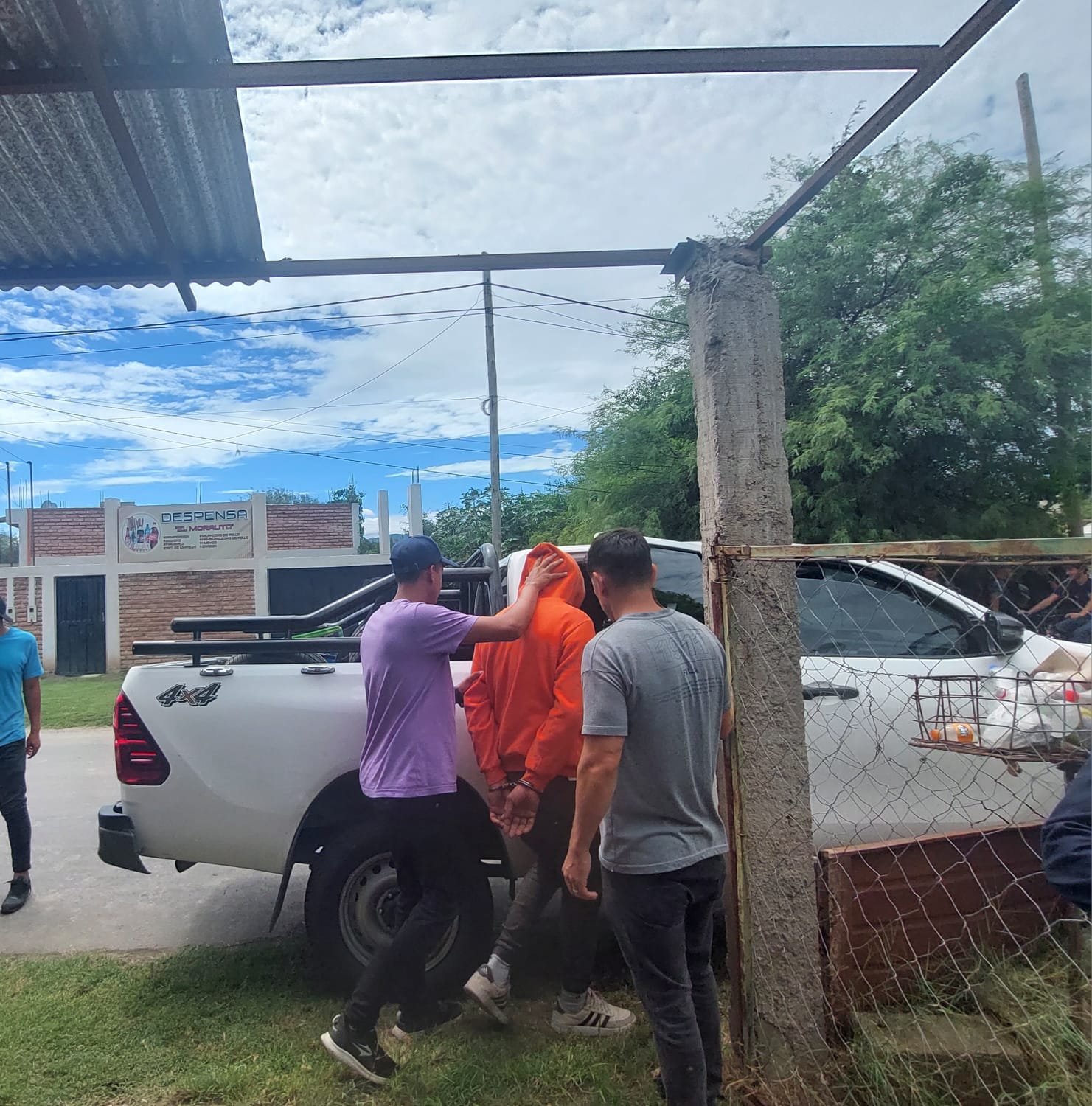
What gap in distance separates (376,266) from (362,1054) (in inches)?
110

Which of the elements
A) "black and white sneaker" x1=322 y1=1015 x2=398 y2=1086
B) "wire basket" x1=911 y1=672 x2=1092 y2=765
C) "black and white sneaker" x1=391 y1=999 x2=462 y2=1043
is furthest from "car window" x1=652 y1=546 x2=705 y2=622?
"black and white sneaker" x1=322 y1=1015 x2=398 y2=1086

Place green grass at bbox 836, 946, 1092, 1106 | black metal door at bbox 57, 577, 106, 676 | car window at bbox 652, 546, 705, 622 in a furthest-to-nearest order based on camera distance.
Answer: black metal door at bbox 57, 577, 106, 676
car window at bbox 652, 546, 705, 622
green grass at bbox 836, 946, 1092, 1106

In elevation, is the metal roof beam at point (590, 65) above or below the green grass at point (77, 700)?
above

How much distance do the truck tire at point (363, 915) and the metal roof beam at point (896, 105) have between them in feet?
8.82

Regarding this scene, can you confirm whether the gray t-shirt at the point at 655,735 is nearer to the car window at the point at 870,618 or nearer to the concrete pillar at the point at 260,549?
the car window at the point at 870,618

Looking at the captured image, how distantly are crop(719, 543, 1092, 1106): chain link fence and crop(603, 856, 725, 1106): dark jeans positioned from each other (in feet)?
1.34

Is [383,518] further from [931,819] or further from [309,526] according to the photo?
[931,819]

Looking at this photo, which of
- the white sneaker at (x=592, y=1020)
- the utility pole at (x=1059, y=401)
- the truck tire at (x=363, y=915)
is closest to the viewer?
the white sneaker at (x=592, y=1020)

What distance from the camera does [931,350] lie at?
969 cm

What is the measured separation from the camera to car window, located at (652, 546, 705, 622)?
4.05 meters

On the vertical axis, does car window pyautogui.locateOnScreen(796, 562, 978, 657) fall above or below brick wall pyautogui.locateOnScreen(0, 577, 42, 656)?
below

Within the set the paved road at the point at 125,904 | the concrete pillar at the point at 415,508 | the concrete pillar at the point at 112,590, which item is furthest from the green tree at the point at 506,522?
the paved road at the point at 125,904

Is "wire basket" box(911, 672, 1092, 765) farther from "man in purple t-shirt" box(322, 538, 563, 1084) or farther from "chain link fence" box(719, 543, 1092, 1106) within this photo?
"man in purple t-shirt" box(322, 538, 563, 1084)

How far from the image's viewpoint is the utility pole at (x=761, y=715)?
2.67 m
